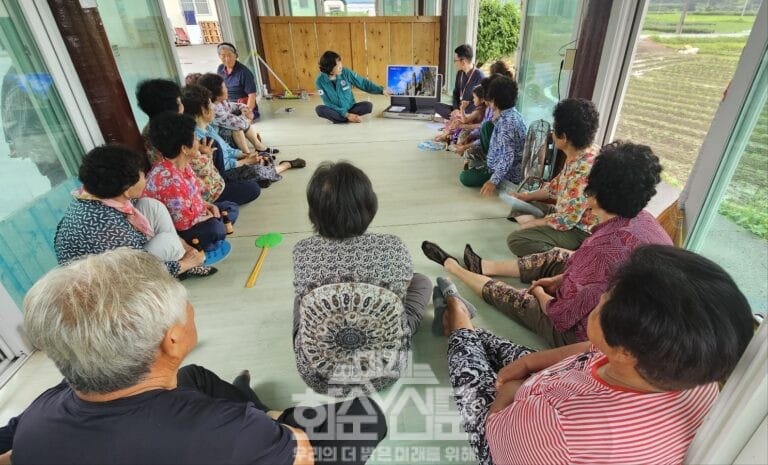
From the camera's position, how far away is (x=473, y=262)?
2.13 meters

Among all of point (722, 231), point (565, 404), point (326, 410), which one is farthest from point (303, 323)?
point (722, 231)

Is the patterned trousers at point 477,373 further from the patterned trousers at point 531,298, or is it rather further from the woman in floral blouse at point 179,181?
the woman in floral blouse at point 179,181

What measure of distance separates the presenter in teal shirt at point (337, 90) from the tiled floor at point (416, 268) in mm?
955

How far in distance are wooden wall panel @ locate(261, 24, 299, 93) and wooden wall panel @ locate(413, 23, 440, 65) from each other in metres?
2.18

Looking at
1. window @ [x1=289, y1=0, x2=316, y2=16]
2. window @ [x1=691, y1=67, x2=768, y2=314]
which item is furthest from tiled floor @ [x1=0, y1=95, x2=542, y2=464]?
window @ [x1=289, y1=0, x2=316, y2=16]

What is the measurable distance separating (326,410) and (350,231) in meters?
0.58

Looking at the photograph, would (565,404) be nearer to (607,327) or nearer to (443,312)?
(607,327)

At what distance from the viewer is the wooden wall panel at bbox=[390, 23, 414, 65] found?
642cm

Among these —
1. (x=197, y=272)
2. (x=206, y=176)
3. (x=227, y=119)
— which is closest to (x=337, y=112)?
(x=227, y=119)

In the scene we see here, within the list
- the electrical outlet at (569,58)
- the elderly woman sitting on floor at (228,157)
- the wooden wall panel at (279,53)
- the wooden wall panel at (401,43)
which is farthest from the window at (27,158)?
the wooden wall panel at (401,43)

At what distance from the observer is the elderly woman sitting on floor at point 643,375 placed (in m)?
0.61

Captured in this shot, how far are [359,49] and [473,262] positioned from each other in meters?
5.71

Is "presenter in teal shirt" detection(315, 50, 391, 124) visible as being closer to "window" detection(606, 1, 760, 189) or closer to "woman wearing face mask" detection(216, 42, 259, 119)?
"woman wearing face mask" detection(216, 42, 259, 119)

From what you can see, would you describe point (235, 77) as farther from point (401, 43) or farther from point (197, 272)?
point (197, 272)
